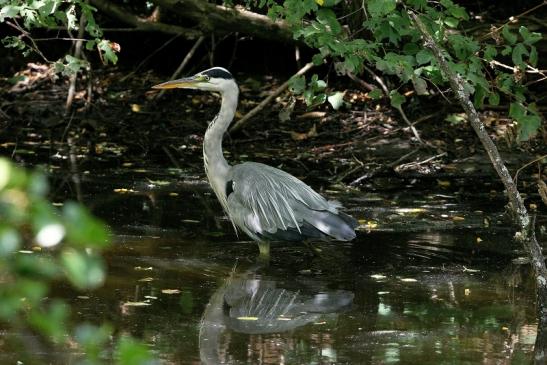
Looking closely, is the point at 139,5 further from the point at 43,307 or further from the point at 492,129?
the point at 43,307

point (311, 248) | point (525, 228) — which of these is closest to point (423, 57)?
point (525, 228)

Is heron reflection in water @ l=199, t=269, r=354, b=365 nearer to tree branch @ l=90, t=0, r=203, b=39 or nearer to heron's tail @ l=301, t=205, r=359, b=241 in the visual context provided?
heron's tail @ l=301, t=205, r=359, b=241

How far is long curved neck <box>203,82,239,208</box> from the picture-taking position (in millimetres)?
7582

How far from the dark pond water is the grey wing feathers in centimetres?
24

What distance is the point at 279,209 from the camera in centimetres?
703

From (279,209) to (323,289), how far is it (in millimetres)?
948

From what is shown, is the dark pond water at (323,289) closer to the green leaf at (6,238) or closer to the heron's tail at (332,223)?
the heron's tail at (332,223)

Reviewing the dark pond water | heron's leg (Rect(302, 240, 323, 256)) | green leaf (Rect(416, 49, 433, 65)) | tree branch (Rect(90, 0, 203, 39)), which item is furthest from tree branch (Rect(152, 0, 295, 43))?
green leaf (Rect(416, 49, 433, 65))

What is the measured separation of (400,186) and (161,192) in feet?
7.79

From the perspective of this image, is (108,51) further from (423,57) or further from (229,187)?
(423,57)

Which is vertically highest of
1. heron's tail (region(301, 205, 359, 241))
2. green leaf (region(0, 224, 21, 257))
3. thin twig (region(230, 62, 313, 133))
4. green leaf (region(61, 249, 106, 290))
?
thin twig (region(230, 62, 313, 133))

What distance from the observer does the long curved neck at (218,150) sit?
758cm

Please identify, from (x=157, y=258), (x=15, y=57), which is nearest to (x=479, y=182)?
(x=157, y=258)

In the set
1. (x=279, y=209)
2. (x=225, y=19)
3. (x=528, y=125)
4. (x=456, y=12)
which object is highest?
(x=225, y=19)
